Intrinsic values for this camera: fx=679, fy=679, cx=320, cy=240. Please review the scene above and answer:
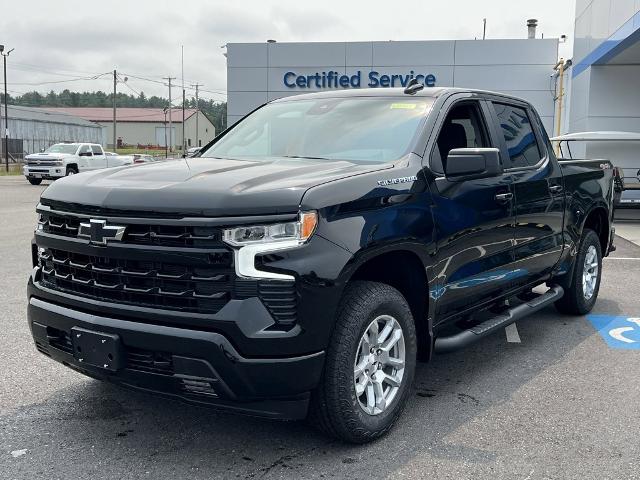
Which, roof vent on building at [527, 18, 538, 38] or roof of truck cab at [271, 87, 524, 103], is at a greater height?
roof vent on building at [527, 18, 538, 38]

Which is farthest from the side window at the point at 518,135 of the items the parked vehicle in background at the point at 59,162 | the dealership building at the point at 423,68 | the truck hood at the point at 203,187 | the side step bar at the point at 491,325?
the parked vehicle in background at the point at 59,162

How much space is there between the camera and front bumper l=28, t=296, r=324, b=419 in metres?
3.01

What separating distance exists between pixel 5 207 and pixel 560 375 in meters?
16.4

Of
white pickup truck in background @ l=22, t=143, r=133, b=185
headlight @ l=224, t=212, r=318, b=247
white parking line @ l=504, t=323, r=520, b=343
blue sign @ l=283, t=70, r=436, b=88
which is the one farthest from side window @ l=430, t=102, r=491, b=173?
white pickup truck in background @ l=22, t=143, r=133, b=185

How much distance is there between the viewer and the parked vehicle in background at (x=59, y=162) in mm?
29016

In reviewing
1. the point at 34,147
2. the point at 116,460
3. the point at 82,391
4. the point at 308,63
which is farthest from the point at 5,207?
the point at 34,147

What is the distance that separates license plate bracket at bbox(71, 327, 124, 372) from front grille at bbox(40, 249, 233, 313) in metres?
0.18

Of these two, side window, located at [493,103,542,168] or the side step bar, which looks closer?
the side step bar

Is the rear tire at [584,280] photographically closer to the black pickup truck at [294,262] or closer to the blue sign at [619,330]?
the blue sign at [619,330]

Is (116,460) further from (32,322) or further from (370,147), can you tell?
(370,147)

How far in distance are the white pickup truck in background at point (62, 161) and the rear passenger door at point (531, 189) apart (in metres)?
24.1

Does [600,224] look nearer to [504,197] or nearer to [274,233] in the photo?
[504,197]

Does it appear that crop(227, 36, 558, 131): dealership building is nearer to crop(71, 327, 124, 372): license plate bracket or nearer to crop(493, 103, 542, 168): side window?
crop(493, 103, 542, 168): side window

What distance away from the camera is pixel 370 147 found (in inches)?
166
